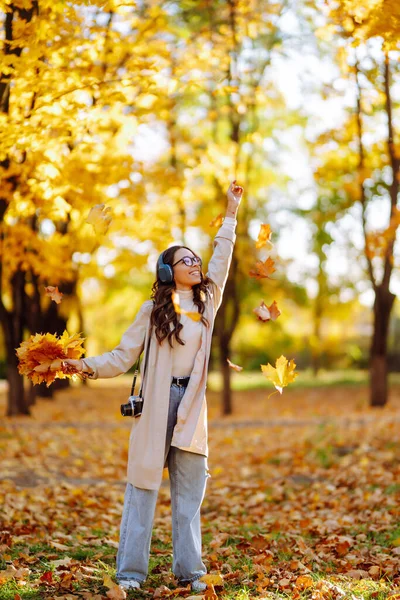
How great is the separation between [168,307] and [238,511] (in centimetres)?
343

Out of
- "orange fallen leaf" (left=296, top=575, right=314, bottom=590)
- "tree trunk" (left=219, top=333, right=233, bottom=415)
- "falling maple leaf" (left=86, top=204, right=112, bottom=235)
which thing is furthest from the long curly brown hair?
"tree trunk" (left=219, top=333, right=233, bottom=415)

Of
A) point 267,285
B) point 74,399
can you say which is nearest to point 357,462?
point 74,399

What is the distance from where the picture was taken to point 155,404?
13.8ft

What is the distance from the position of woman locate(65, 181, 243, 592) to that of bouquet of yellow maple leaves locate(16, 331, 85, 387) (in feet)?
0.30

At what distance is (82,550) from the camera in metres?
5.31

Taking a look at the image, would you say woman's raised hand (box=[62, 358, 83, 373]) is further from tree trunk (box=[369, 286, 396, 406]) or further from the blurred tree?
tree trunk (box=[369, 286, 396, 406])

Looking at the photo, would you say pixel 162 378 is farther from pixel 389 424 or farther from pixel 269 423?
pixel 269 423

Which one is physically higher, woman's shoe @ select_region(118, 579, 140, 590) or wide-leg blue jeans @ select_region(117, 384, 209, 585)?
wide-leg blue jeans @ select_region(117, 384, 209, 585)

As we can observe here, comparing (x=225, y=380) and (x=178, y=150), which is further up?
(x=178, y=150)

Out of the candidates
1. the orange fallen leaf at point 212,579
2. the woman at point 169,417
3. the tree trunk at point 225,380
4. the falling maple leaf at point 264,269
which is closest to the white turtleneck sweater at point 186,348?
the woman at point 169,417

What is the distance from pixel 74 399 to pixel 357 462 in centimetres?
1140

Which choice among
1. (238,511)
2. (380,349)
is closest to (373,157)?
(380,349)

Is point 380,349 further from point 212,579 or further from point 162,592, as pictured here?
point 162,592

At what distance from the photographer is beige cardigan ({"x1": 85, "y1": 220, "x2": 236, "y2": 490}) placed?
13.7 ft
